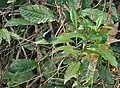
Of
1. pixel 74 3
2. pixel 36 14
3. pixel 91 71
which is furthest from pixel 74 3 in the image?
pixel 91 71

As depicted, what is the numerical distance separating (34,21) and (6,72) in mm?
229

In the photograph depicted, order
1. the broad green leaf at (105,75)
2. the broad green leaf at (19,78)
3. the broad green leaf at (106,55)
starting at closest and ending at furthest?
the broad green leaf at (106,55)
the broad green leaf at (105,75)
the broad green leaf at (19,78)

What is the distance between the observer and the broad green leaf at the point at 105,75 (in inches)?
41.1

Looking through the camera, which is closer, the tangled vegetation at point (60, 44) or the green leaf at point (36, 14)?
the tangled vegetation at point (60, 44)

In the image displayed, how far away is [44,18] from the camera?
3.77 feet

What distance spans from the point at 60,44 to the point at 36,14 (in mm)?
145

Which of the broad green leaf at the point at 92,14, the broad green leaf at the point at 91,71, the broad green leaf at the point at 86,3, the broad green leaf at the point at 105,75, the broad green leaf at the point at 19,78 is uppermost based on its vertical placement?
the broad green leaf at the point at 86,3

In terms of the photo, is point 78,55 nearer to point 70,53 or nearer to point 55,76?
point 70,53

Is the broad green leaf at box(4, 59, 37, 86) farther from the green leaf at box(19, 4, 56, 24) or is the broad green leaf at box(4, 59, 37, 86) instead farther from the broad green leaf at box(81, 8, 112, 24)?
the broad green leaf at box(81, 8, 112, 24)

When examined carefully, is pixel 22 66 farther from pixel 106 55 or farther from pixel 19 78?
pixel 106 55

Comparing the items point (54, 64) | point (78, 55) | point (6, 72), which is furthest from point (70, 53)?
point (6, 72)

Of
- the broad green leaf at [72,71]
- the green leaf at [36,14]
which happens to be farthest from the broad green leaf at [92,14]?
the broad green leaf at [72,71]

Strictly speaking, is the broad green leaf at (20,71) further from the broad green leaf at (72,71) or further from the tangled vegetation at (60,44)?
the broad green leaf at (72,71)

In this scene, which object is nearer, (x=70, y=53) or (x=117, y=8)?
(x=70, y=53)
